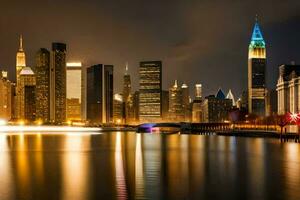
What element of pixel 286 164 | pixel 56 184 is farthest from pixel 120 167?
pixel 286 164

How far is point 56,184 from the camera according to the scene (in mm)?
51000

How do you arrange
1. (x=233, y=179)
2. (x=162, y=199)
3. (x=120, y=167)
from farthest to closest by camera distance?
(x=120, y=167) → (x=233, y=179) → (x=162, y=199)

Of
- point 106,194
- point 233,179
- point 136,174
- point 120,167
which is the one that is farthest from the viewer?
point 120,167

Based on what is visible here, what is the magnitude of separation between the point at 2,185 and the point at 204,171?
75.1ft

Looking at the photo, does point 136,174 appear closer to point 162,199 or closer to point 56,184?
point 56,184

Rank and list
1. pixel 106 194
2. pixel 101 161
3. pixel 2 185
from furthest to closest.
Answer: pixel 101 161 → pixel 2 185 → pixel 106 194

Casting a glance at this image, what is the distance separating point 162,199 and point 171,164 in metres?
28.8

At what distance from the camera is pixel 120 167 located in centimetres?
6731

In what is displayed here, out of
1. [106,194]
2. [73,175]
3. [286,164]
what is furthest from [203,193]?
[286,164]

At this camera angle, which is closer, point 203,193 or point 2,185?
point 203,193

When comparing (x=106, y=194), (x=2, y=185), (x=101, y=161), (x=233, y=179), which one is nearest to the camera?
(x=106, y=194)

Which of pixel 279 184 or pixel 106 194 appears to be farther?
pixel 279 184

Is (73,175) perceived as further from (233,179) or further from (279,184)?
(279,184)

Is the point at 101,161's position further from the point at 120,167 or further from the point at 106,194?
the point at 106,194
